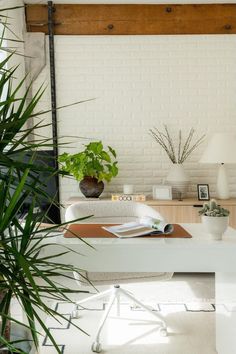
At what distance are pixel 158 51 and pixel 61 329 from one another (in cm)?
309

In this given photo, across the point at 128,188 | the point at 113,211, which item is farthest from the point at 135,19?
the point at 113,211

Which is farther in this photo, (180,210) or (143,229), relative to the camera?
(180,210)

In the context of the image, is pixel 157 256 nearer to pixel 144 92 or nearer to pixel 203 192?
pixel 203 192

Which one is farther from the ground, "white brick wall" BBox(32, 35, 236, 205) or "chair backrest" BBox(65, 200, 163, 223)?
"white brick wall" BBox(32, 35, 236, 205)

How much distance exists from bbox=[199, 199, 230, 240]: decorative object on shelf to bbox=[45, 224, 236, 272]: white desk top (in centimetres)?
6

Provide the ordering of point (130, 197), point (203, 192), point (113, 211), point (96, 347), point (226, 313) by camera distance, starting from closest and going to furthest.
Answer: point (226, 313), point (96, 347), point (113, 211), point (130, 197), point (203, 192)

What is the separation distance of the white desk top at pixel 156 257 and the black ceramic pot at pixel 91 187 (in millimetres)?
2131

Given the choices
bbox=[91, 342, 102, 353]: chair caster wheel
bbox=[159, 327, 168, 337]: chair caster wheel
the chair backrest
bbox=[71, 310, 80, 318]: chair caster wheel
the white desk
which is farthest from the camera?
the chair backrest

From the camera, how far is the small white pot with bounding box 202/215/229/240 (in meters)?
2.40

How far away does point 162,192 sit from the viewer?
453 centimetres

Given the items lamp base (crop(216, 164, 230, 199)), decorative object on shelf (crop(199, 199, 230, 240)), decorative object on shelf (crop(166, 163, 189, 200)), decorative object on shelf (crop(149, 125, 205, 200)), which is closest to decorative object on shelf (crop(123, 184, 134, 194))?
decorative object on shelf (crop(166, 163, 189, 200))

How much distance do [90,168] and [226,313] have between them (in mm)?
2246

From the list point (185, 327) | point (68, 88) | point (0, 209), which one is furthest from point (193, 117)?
point (0, 209)

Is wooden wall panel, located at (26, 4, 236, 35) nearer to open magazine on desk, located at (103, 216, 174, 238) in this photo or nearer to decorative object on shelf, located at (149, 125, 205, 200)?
decorative object on shelf, located at (149, 125, 205, 200)
